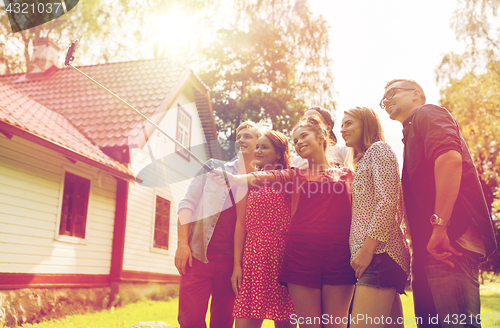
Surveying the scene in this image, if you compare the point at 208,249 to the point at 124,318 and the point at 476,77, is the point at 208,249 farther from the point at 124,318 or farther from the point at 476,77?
the point at 476,77

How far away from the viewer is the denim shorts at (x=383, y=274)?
6.51 feet

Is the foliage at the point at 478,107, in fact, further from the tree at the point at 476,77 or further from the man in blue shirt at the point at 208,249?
the man in blue shirt at the point at 208,249

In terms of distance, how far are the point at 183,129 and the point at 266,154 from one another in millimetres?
10549

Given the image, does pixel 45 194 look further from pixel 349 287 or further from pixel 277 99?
pixel 277 99

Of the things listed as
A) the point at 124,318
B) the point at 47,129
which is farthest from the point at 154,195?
the point at 124,318

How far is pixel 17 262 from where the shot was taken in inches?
255

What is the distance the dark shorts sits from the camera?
2.28 metres

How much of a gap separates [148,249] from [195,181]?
7904 millimetres

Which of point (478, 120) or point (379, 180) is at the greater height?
point (478, 120)

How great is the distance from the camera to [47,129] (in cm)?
743

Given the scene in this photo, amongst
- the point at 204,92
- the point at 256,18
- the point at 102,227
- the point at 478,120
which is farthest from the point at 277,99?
the point at 102,227

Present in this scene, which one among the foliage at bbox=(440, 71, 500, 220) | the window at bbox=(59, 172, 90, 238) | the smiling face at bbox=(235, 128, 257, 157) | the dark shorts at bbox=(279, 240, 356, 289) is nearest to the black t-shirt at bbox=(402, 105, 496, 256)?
the dark shorts at bbox=(279, 240, 356, 289)

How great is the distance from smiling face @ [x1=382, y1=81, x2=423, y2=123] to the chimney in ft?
42.5

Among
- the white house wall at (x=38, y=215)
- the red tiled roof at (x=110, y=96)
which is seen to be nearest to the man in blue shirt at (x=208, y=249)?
the white house wall at (x=38, y=215)
